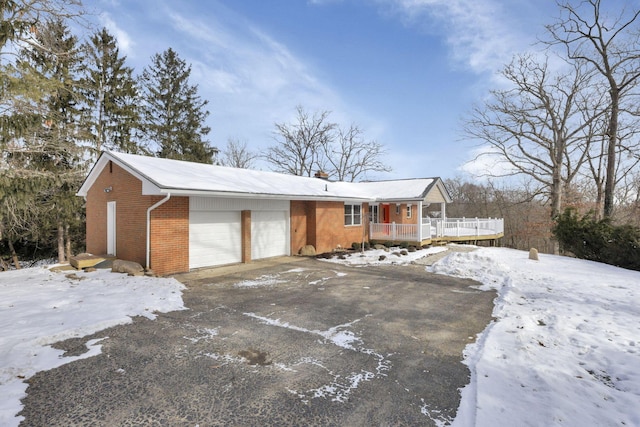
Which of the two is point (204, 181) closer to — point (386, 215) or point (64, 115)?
point (386, 215)

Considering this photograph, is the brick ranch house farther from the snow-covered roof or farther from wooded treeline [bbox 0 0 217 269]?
wooded treeline [bbox 0 0 217 269]

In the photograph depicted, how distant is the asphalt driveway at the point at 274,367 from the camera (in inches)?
115

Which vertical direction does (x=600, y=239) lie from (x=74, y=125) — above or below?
below

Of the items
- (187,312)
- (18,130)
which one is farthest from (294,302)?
(18,130)

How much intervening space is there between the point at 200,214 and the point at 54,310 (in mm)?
5177

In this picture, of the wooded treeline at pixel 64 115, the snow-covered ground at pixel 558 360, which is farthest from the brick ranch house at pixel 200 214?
the snow-covered ground at pixel 558 360

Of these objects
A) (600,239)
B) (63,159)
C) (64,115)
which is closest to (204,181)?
(63,159)

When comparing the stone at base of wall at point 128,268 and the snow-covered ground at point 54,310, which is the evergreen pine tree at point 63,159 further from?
the stone at base of wall at point 128,268

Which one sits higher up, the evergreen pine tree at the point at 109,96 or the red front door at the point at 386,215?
the evergreen pine tree at the point at 109,96

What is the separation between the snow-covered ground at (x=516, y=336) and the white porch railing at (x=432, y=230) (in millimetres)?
7937

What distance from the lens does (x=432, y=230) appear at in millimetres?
20469

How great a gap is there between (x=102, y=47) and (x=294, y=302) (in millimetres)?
22311

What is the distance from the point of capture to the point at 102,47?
19500 mm

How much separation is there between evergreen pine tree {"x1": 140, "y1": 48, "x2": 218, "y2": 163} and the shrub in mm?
25093
